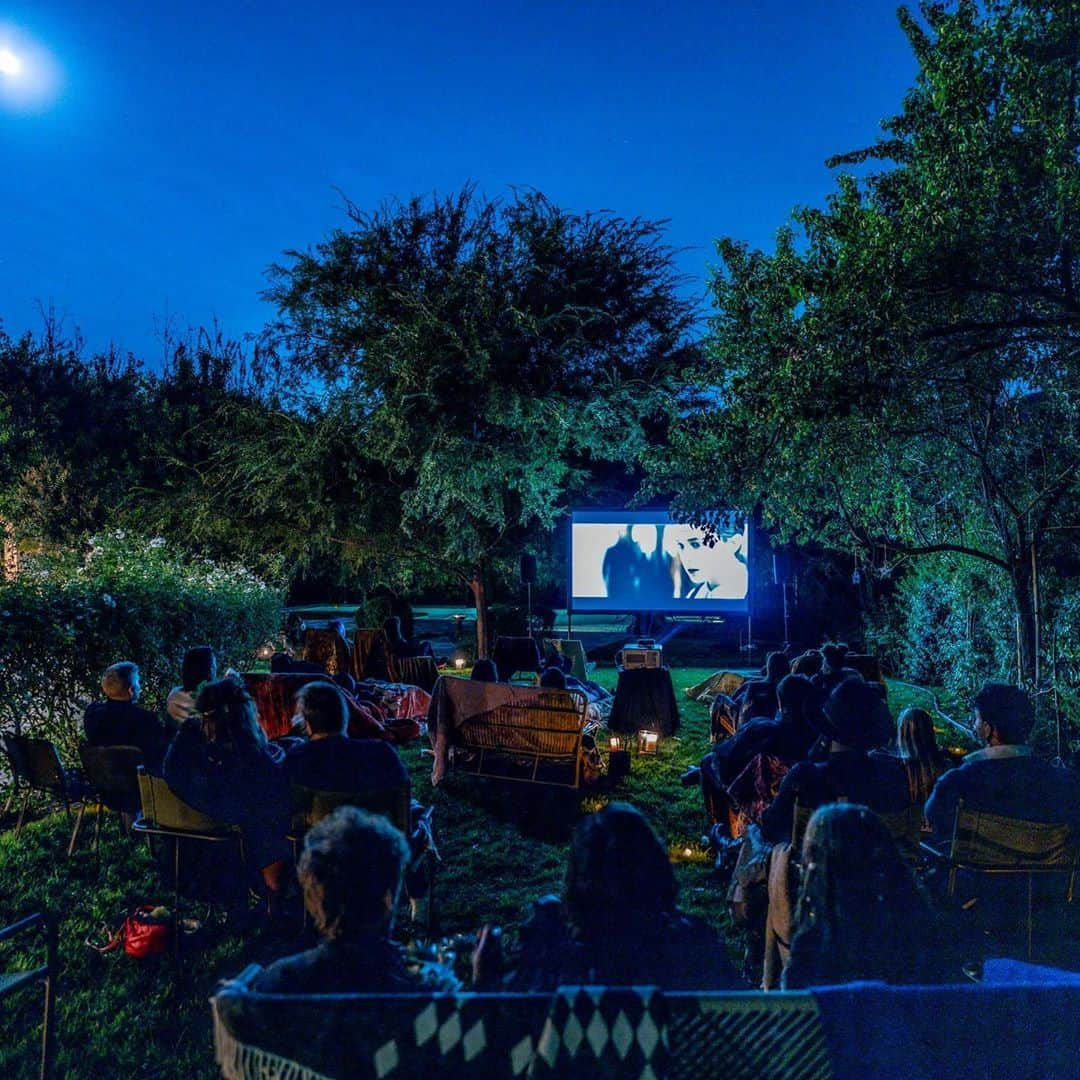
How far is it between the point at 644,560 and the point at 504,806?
867 cm

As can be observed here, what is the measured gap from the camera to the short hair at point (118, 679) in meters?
5.28

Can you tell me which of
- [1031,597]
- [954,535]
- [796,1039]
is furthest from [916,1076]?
[954,535]

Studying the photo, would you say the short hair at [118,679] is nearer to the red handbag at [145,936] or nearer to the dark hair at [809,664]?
the red handbag at [145,936]

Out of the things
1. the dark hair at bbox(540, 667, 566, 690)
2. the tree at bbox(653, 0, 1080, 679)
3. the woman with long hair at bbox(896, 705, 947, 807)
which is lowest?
the woman with long hair at bbox(896, 705, 947, 807)

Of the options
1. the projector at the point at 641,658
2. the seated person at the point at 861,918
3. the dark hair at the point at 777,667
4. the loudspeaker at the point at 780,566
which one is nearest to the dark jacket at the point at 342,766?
the seated person at the point at 861,918

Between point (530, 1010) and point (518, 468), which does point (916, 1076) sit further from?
point (518, 468)

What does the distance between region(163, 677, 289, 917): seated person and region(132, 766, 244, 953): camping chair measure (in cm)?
4

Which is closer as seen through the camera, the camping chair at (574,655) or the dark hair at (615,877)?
the dark hair at (615,877)

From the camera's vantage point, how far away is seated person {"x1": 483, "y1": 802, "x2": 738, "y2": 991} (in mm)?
2061

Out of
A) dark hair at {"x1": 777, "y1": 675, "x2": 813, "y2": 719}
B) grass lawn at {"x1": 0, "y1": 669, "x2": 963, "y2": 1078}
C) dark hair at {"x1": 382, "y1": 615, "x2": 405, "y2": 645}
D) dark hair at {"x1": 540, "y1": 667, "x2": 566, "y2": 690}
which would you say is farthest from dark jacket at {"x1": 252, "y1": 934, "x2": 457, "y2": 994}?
dark hair at {"x1": 382, "y1": 615, "x2": 405, "y2": 645}

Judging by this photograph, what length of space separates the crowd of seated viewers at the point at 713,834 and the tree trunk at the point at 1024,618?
183 centimetres

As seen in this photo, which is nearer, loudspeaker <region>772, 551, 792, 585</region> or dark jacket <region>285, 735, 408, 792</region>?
dark jacket <region>285, 735, 408, 792</region>

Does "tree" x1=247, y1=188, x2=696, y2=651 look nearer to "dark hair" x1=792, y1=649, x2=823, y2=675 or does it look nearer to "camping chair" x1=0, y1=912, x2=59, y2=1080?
"dark hair" x1=792, y1=649, x2=823, y2=675

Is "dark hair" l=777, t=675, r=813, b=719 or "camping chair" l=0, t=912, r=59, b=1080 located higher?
"dark hair" l=777, t=675, r=813, b=719
